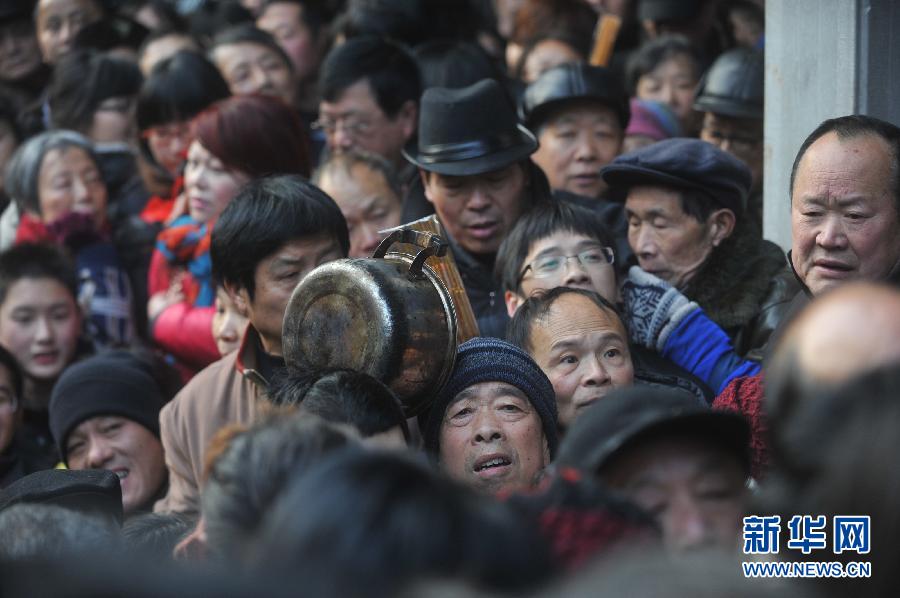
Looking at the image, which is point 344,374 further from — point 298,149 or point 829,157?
point 298,149

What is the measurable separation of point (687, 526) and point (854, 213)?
5.76 feet

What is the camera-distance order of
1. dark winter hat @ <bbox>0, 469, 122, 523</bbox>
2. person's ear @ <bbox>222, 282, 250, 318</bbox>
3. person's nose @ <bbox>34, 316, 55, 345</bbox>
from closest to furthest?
1. dark winter hat @ <bbox>0, 469, 122, 523</bbox>
2. person's ear @ <bbox>222, 282, 250, 318</bbox>
3. person's nose @ <bbox>34, 316, 55, 345</bbox>

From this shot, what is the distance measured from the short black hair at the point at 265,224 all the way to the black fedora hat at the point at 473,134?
78 cm

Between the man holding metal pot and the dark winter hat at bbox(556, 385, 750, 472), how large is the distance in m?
2.38

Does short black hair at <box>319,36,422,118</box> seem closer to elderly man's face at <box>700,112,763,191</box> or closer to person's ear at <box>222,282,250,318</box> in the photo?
elderly man's face at <box>700,112,763,191</box>

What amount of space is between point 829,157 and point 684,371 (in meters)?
0.82

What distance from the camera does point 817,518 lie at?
1.84 meters

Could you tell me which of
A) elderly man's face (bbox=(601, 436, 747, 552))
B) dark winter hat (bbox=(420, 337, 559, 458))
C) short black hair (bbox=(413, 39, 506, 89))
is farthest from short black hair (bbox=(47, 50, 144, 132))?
elderly man's face (bbox=(601, 436, 747, 552))

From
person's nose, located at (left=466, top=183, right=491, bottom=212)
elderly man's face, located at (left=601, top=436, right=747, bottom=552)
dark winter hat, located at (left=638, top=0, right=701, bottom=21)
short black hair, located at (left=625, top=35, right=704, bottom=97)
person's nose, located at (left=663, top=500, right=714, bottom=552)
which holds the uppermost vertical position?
dark winter hat, located at (left=638, top=0, right=701, bottom=21)

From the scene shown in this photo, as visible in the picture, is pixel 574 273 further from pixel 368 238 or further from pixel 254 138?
pixel 254 138

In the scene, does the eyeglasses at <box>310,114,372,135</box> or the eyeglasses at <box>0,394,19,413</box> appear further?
the eyeglasses at <box>310,114,372,135</box>

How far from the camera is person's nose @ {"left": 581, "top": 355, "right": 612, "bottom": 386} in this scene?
387 cm

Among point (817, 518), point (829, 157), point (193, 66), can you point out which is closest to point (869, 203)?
point (829, 157)

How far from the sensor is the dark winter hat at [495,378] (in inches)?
→ 142
